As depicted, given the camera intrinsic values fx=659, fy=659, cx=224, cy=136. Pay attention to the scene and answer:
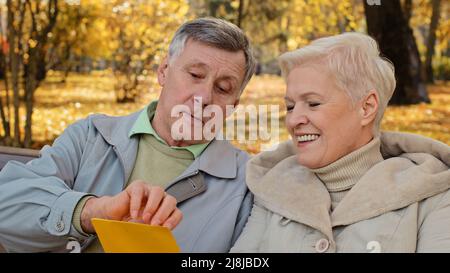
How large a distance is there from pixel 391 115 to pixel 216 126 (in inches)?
163

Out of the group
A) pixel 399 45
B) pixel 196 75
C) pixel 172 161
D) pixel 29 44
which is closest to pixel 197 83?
pixel 196 75

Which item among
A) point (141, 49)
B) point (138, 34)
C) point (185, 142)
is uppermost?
point (185, 142)

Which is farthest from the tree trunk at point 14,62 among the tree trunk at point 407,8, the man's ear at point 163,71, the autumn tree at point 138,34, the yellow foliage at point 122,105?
the tree trunk at point 407,8

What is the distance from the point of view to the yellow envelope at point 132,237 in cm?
145

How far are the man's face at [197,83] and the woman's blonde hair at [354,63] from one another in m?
0.33

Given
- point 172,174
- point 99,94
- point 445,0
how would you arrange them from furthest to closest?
point 99,94, point 445,0, point 172,174

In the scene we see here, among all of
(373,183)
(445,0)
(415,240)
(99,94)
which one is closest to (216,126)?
(373,183)

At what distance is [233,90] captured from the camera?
2186 mm

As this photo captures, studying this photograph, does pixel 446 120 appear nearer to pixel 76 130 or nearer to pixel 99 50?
pixel 99 50

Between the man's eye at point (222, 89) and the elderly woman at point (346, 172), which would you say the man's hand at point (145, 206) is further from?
the man's eye at point (222, 89)

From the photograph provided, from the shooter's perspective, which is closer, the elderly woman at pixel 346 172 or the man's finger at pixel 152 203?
the man's finger at pixel 152 203

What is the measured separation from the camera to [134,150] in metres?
2.11

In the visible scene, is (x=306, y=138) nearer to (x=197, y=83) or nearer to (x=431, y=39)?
(x=197, y=83)

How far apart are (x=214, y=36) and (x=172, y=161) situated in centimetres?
43
